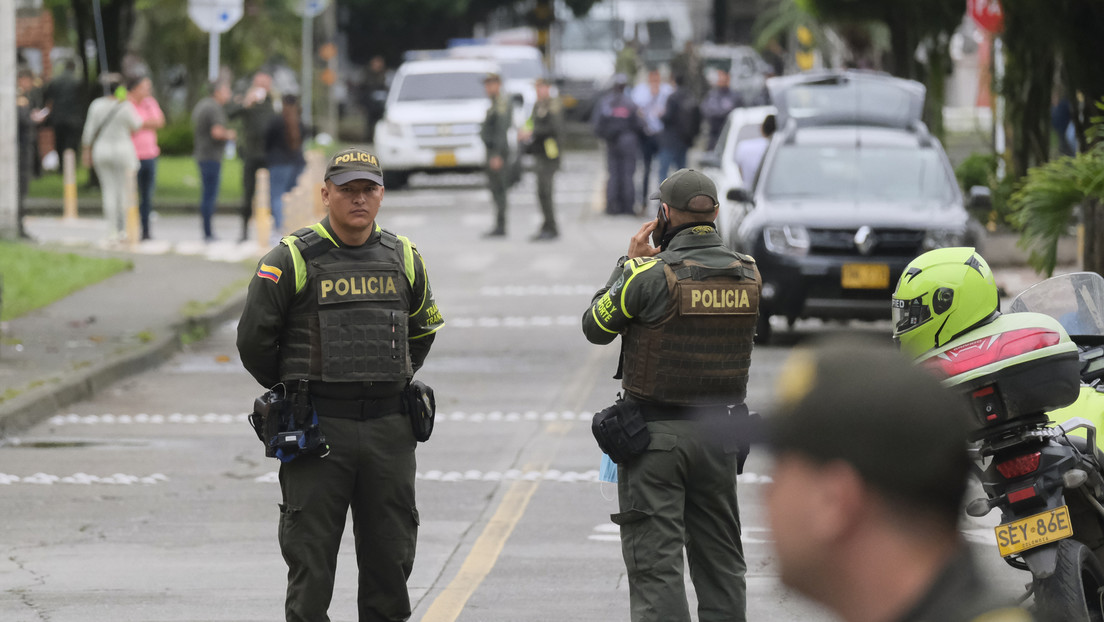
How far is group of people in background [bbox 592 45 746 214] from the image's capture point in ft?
85.5

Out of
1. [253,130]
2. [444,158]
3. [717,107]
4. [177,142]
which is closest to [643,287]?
[253,130]

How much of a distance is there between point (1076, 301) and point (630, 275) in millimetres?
1668

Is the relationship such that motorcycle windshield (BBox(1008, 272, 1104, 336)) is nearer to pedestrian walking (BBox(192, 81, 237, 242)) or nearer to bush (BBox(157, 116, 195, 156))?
pedestrian walking (BBox(192, 81, 237, 242))

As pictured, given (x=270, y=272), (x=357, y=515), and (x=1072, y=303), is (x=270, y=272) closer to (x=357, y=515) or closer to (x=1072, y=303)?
(x=357, y=515)

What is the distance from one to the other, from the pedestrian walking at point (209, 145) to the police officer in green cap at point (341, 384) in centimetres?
1580

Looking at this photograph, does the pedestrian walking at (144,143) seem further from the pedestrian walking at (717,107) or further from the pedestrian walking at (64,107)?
the pedestrian walking at (717,107)

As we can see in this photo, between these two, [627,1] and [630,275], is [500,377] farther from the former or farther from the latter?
[627,1]

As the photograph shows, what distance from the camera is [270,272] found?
5777mm

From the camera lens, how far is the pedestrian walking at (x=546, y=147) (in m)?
23.2

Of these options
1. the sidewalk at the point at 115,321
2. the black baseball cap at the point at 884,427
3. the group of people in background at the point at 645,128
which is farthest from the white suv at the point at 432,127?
the black baseball cap at the point at 884,427

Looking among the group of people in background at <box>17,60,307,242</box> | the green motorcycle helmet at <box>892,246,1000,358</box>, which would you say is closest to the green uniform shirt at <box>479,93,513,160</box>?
the group of people in background at <box>17,60,307,242</box>

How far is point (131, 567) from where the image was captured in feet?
25.7

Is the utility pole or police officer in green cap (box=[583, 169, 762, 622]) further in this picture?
the utility pole

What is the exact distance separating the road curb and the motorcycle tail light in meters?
7.49
